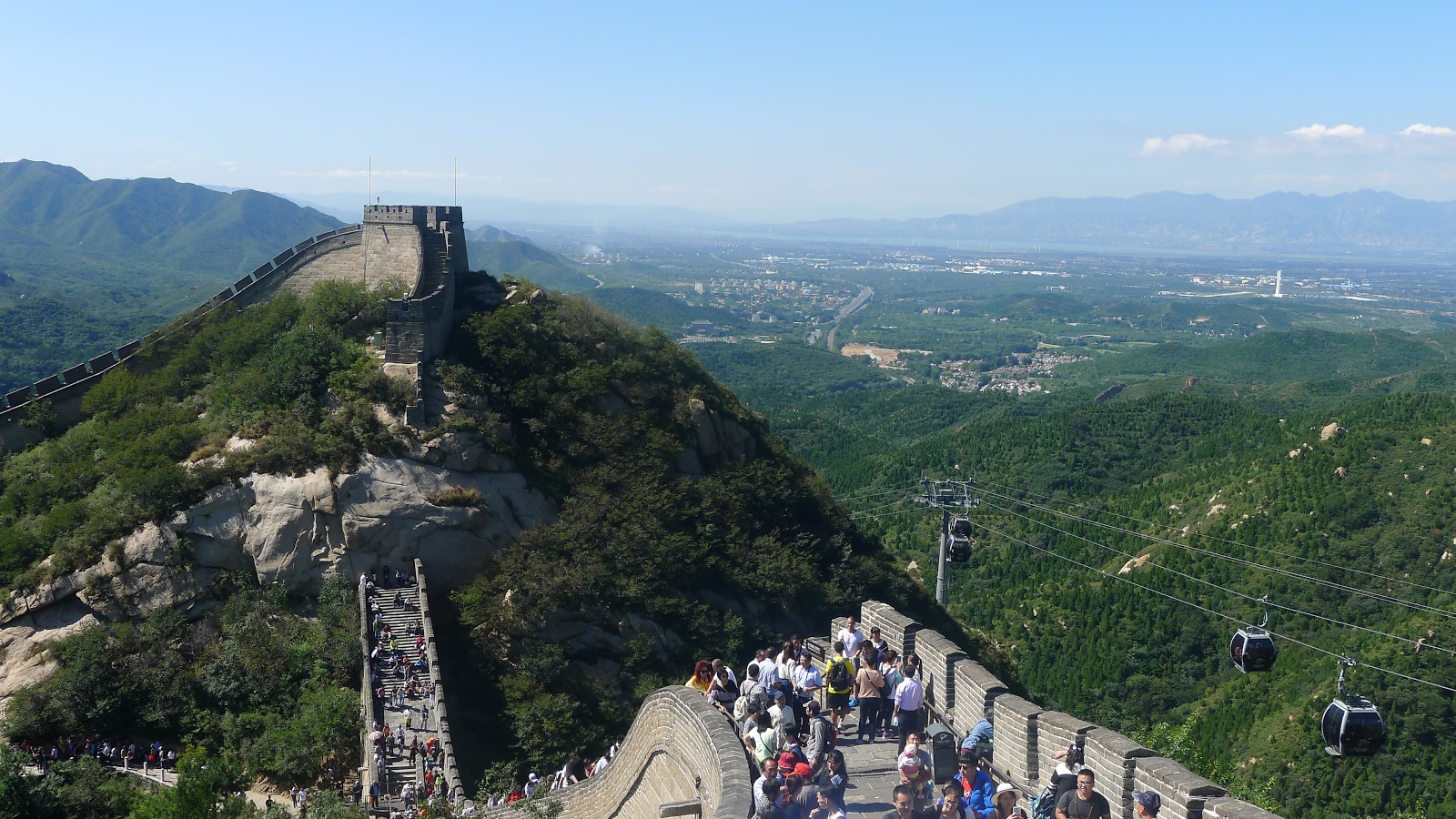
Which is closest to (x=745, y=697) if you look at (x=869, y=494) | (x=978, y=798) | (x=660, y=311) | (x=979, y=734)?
(x=979, y=734)

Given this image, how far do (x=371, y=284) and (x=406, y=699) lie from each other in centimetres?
1701

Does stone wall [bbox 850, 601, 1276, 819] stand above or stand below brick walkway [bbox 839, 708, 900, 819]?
above

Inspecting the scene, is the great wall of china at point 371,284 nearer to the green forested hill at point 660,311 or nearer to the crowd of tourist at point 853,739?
the crowd of tourist at point 853,739

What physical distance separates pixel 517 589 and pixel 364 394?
21.0 ft

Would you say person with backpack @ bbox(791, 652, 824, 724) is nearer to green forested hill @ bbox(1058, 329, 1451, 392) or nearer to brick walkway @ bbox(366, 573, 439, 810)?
brick walkway @ bbox(366, 573, 439, 810)

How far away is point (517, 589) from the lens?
80.7 ft

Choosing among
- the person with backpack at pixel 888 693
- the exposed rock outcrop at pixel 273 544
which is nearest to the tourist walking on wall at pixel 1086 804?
the person with backpack at pixel 888 693

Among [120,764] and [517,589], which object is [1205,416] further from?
[120,764]

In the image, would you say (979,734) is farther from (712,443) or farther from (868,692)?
(712,443)

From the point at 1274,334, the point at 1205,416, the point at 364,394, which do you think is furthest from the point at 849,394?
the point at 364,394

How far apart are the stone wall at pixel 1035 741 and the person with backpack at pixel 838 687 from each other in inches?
42.4

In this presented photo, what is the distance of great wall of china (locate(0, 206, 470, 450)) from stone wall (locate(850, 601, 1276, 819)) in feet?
52.5

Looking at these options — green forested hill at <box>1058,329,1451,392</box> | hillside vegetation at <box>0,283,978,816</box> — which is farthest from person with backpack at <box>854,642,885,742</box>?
green forested hill at <box>1058,329,1451,392</box>

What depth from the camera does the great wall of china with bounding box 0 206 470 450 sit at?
27.8 metres
